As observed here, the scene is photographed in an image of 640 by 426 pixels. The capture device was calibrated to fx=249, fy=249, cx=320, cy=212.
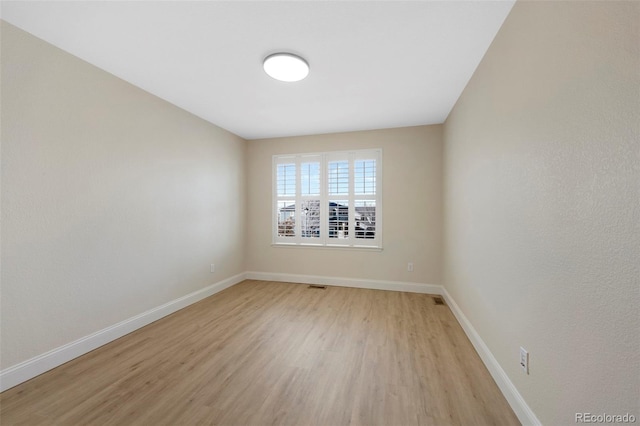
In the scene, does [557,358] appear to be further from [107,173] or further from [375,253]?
[107,173]

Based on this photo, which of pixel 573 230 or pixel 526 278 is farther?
pixel 526 278

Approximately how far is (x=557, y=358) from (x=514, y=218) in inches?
30.5

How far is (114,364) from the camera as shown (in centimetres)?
203

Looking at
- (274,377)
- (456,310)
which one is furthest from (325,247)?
(274,377)

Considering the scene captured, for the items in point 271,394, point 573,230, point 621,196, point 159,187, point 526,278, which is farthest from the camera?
point 159,187

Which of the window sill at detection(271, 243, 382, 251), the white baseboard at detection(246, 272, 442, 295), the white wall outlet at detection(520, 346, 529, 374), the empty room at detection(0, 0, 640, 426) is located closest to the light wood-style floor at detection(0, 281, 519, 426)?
the empty room at detection(0, 0, 640, 426)

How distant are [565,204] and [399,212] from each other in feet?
9.22

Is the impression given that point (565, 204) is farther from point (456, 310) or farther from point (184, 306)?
point (184, 306)

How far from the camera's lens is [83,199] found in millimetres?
2168

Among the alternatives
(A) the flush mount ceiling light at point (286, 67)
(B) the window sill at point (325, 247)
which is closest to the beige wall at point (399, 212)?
(B) the window sill at point (325, 247)

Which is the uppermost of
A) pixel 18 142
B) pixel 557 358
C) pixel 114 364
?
pixel 18 142

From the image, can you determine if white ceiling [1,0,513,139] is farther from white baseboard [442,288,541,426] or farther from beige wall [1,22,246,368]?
white baseboard [442,288,541,426]

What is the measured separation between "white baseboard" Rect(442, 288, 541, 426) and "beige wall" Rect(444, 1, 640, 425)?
6 cm

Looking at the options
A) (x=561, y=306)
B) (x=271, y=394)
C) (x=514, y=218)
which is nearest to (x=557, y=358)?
(x=561, y=306)
